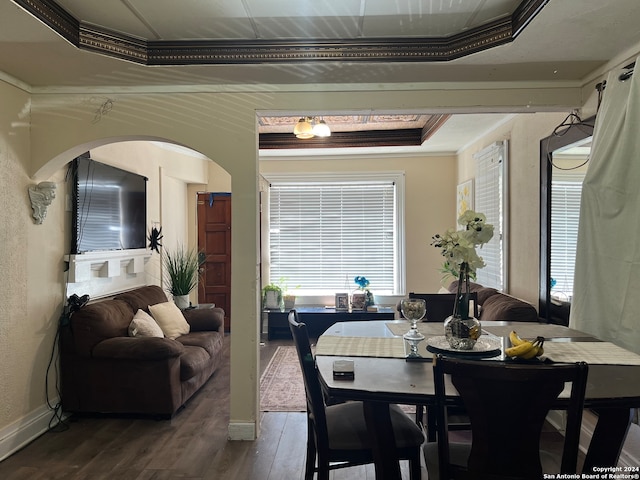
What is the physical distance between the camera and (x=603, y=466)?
166 centimetres

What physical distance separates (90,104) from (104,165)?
91 cm

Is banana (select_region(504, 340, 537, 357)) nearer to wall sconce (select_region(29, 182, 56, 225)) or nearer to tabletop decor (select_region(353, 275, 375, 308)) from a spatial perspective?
wall sconce (select_region(29, 182, 56, 225))

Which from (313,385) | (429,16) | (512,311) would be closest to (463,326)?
(313,385)

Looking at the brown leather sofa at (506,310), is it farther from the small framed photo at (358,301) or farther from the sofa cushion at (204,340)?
the sofa cushion at (204,340)

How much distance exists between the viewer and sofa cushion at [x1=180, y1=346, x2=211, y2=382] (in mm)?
3299

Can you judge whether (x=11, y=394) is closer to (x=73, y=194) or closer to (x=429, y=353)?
(x=73, y=194)

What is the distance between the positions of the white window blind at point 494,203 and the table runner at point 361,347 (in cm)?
219

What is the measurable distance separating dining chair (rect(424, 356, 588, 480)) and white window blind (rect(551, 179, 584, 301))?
5.62ft

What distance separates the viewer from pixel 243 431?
286 cm

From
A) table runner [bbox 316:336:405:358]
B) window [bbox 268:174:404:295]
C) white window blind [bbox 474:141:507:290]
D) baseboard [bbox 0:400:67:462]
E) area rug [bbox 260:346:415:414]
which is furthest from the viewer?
window [bbox 268:174:404:295]

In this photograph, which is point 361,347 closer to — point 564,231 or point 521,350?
point 521,350

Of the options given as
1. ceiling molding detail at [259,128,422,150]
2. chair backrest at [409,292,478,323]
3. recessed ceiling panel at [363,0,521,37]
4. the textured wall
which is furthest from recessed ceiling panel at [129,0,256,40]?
ceiling molding detail at [259,128,422,150]

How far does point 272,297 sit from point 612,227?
4116mm

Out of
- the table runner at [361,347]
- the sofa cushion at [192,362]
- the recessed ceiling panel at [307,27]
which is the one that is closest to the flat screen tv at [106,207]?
the sofa cushion at [192,362]
